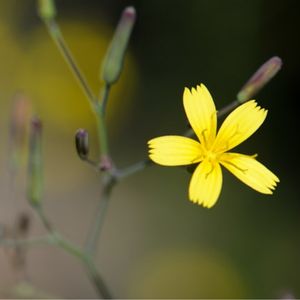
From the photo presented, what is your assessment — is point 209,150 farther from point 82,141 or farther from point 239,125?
point 82,141

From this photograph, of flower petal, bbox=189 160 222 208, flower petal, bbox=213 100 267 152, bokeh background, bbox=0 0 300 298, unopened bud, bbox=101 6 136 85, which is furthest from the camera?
bokeh background, bbox=0 0 300 298

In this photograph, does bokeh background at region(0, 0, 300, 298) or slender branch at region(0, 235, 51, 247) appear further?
bokeh background at region(0, 0, 300, 298)

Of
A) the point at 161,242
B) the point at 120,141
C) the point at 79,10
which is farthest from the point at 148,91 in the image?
the point at 161,242

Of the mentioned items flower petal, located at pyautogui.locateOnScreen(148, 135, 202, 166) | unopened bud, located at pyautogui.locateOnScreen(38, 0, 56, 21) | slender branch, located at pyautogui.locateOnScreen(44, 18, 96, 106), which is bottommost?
flower petal, located at pyautogui.locateOnScreen(148, 135, 202, 166)

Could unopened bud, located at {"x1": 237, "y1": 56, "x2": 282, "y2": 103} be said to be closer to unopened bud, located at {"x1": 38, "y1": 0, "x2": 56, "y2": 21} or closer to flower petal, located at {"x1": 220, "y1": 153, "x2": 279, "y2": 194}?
flower petal, located at {"x1": 220, "y1": 153, "x2": 279, "y2": 194}

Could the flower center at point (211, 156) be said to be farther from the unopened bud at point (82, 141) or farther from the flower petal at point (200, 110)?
the unopened bud at point (82, 141)

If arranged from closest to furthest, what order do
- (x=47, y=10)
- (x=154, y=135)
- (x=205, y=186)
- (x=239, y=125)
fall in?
(x=205, y=186) → (x=239, y=125) → (x=47, y=10) → (x=154, y=135)

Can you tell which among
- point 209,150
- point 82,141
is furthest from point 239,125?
point 82,141

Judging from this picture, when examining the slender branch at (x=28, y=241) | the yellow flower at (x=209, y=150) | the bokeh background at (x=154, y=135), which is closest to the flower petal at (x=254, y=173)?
the yellow flower at (x=209, y=150)

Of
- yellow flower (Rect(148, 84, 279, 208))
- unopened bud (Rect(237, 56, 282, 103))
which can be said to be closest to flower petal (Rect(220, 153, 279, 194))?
yellow flower (Rect(148, 84, 279, 208))
